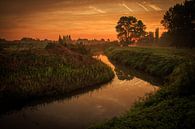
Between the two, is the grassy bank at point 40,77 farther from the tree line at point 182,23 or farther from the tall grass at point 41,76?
the tree line at point 182,23

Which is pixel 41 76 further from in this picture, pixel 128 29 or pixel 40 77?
pixel 128 29

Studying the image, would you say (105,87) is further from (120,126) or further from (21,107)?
(120,126)

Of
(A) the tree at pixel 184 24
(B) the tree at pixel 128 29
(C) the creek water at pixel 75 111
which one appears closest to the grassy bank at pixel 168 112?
(C) the creek water at pixel 75 111

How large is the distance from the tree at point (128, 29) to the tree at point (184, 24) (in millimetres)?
31524

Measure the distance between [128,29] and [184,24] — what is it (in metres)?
38.3

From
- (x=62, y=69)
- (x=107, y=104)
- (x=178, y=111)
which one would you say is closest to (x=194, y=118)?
(x=178, y=111)

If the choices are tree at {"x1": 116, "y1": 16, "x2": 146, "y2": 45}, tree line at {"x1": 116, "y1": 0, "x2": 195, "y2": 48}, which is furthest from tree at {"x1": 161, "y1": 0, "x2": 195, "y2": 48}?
tree at {"x1": 116, "y1": 16, "x2": 146, "y2": 45}

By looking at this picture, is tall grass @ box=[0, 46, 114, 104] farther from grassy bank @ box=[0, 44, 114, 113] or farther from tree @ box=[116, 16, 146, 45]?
tree @ box=[116, 16, 146, 45]

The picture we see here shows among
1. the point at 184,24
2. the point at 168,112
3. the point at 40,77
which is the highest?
the point at 184,24

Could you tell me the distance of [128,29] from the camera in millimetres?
93438

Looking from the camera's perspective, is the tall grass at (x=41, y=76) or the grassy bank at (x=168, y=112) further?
the tall grass at (x=41, y=76)

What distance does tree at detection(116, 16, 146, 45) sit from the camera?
92.4m

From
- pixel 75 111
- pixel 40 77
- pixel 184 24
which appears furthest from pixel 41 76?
pixel 184 24

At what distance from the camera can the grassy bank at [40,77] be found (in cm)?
1970
